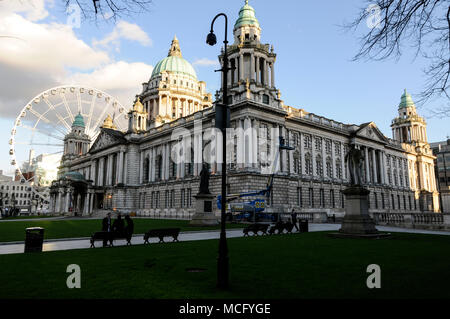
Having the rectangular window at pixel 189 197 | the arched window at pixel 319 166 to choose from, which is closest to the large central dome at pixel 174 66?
the rectangular window at pixel 189 197

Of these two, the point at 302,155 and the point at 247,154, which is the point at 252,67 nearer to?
the point at 247,154

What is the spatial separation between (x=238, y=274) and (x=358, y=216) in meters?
13.1

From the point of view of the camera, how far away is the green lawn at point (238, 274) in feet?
23.2

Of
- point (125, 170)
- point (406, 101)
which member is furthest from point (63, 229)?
point (406, 101)

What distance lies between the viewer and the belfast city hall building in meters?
45.8

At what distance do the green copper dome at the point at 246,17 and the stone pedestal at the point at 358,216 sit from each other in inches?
1563

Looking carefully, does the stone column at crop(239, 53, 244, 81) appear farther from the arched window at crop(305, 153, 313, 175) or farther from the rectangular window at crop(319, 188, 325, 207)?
the rectangular window at crop(319, 188, 325, 207)

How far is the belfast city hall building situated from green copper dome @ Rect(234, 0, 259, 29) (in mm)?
170

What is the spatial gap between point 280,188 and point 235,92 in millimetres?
15364

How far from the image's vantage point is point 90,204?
6962 cm

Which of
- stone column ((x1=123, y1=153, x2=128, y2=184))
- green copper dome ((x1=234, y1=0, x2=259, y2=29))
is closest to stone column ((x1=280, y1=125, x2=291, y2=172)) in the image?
green copper dome ((x1=234, y1=0, x2=259, y2=29))

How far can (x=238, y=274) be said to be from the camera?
29.8 feet
